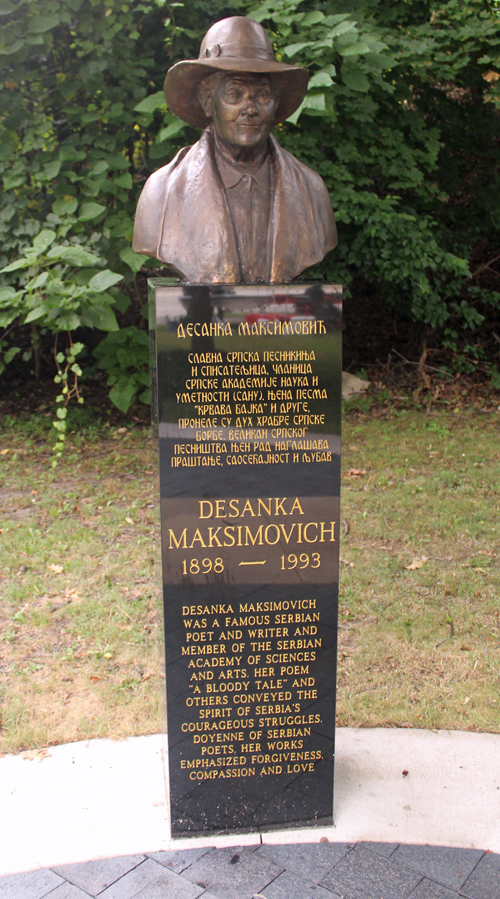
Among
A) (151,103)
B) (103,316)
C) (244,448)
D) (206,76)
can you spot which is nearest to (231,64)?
(206,76)

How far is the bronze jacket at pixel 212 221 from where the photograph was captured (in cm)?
252

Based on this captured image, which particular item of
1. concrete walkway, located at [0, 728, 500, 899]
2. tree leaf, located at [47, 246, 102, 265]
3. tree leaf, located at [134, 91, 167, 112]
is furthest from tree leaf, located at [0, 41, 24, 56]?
concrete walkway, located at [0, 728, 500, 899]

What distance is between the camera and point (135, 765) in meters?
2.88

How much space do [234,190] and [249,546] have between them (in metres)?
1.20

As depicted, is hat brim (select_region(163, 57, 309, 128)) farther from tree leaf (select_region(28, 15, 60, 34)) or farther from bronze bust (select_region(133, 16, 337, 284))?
tree leaf (select_region(28, 15, 60, 34))

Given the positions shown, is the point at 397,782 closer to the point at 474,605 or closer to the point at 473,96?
the point at 474,605

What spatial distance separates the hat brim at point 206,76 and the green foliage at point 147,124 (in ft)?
5.48

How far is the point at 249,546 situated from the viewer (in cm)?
247

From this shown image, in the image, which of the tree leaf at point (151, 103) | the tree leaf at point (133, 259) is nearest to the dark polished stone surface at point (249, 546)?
the tree leaf at point (133, 259)

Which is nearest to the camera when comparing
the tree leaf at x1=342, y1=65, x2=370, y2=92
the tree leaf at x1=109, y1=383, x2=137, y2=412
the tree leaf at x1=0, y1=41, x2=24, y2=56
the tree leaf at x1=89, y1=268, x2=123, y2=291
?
the tree leaf at x1=89, y1=268, x2=123, y2=291

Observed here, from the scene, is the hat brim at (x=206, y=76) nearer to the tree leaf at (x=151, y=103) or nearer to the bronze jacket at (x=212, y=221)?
the bronze jacket at (x=212, y=221)

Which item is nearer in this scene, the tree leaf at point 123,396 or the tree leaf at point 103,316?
the tree leaf at point 103,316

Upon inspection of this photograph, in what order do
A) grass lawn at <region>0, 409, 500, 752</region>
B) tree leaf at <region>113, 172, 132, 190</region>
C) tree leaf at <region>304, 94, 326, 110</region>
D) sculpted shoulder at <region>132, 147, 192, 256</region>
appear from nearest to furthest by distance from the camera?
sculpted shoulder at <region>132, 147, 192, 256</region> < grass lawn at <region>0, 409, 500, 752</region> < tree leaf at <region>304, 94, 326, 110</region> < tree leaf at <region>113, 172, 132, 190</region>

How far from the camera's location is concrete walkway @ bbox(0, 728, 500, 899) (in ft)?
7.62
